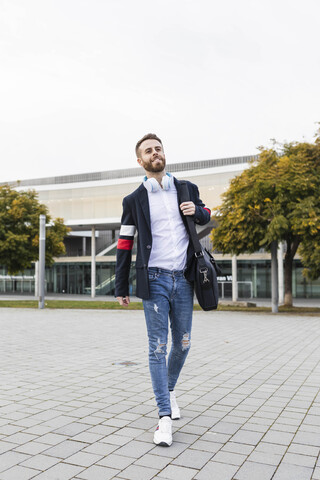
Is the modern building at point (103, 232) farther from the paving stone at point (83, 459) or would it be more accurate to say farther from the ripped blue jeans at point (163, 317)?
the paving stone at point (83, 459)

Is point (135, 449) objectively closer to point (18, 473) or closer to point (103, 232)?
point (18, 473)

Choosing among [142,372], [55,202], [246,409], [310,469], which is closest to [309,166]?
[142,372]

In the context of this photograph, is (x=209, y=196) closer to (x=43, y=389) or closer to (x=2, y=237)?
(x=2, y=237)

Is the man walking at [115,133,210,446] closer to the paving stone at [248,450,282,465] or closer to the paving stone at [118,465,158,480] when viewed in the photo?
the paving stone at [118,465,158,480]

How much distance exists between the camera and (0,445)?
3.56m

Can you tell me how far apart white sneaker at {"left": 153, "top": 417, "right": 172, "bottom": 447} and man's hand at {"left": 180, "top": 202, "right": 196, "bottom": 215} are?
157cm

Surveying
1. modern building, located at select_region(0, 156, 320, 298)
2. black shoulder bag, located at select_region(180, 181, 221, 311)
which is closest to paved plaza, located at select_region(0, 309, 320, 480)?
black shoulder bag, located at select_region(180, 181, 221, 311)

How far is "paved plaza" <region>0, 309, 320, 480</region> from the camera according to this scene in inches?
124

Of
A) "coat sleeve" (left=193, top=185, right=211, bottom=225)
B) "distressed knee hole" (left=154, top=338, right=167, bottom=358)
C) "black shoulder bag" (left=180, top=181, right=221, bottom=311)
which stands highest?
"coat sleeve" (left=193, top=185, right=211, bottom=225)

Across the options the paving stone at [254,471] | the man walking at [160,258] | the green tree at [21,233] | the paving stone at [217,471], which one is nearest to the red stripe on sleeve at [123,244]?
the man walking at [160,258]

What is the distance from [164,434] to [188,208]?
5.59 feet

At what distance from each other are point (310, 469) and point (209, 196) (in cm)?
3274

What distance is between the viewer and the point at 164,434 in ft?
11.6

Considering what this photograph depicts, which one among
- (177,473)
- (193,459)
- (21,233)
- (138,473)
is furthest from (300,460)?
(21,233)
